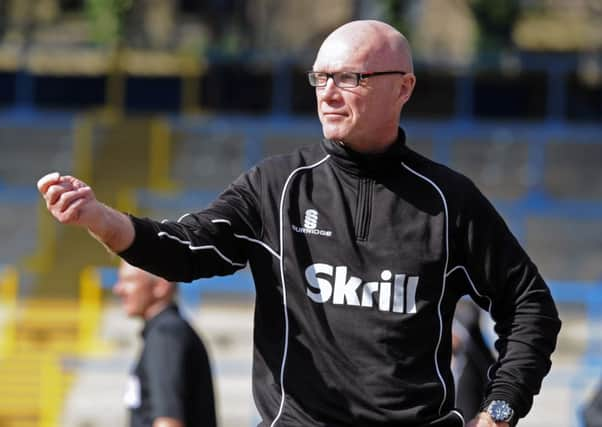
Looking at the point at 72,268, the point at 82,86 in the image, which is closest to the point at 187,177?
the point at 72,268

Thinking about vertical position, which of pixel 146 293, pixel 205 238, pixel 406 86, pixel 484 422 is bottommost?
pixel 146 293

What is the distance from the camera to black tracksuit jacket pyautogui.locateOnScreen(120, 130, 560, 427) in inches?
125

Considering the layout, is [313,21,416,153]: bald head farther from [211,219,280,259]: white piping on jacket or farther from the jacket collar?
[211,219,280,259]: white piping on jacket

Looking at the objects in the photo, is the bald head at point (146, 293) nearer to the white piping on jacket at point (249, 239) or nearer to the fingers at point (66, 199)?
the white piping on jacket at point (249, 239)

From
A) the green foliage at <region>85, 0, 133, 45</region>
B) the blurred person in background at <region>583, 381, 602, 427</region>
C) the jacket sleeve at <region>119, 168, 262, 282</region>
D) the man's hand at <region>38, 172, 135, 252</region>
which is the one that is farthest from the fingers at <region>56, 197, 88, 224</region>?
the green foliage at <region>85, 0, 133, 45</region>

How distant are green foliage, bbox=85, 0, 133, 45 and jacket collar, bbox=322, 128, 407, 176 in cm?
1669

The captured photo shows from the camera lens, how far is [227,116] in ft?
68.9

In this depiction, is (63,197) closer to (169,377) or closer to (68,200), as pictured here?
(68,200)

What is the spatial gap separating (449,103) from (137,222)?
18672 millimetres

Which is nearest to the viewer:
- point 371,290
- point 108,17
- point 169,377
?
point 371,290

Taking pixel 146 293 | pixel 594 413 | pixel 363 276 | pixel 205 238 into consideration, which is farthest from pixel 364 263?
pixel 146 293

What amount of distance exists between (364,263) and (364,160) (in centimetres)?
25

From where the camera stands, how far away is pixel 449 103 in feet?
70.5

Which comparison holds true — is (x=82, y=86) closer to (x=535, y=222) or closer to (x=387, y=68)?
(x=535, y=222)
